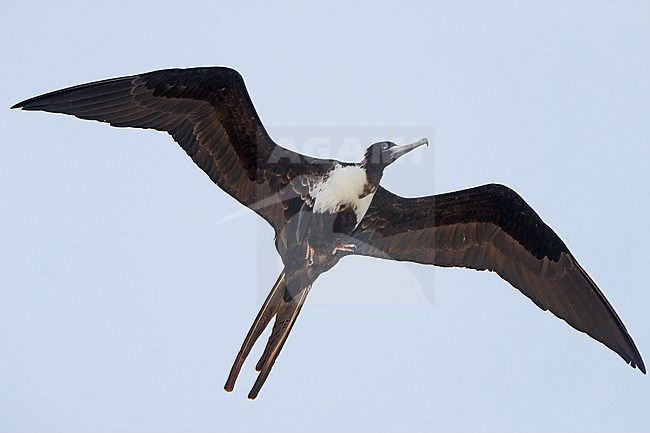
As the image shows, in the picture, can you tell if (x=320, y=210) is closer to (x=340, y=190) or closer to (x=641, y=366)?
(x=340, y=190)

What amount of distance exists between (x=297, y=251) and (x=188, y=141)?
2.30 ft

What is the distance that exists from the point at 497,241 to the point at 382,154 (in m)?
0.75

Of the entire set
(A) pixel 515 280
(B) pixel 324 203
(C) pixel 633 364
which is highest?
(B) pixel 324 203

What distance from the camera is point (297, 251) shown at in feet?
17.4

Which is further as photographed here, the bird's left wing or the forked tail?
the forked tail

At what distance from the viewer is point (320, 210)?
5281 millimetres

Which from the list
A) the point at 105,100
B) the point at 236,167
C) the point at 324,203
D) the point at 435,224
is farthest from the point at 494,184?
the point at 105,100

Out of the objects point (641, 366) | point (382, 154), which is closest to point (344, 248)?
point (382, 154)

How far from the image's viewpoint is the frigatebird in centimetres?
517

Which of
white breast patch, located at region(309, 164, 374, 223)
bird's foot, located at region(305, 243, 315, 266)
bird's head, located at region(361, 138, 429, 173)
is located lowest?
bird's foot, located at region(305, 243, 315, 266)

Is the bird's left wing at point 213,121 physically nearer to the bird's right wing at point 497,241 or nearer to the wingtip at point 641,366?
the bird's right wing at point 497,241

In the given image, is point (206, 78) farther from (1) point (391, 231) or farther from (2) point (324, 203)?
(1) point (391, 231)

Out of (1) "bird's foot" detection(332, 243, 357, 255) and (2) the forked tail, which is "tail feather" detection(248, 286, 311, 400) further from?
(1) "bird's foot" detection(332, 243, 357, 255)

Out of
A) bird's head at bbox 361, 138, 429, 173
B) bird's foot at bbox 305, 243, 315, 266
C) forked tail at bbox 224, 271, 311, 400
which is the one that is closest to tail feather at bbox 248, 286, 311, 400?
forked tail at bbox 224, 271, 311, 400
